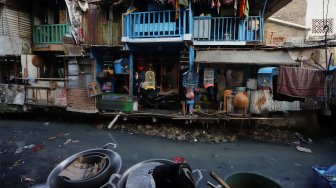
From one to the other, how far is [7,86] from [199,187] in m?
12.7

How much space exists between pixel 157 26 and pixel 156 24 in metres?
0.14

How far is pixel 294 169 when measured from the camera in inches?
279

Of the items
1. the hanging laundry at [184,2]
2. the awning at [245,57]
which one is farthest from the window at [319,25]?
the hanging laundry at [184,2]

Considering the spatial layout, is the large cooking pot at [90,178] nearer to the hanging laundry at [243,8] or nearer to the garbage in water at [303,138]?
the hanging laundry at [243,8]

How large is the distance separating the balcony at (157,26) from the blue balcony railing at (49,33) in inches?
186

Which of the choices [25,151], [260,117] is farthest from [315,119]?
[25,151]

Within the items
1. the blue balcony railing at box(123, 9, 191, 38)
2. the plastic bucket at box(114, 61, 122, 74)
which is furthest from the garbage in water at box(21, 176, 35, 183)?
the blue balcony railing at box(123, 9, 191, 38)

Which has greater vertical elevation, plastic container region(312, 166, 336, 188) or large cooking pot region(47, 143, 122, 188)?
large cooking pot region(47, 143, 122, 188)

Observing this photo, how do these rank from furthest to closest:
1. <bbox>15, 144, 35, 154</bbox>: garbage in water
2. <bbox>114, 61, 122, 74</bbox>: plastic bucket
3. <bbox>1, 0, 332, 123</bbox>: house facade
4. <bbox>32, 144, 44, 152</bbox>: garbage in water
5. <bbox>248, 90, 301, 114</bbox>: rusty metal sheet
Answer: <bbox>114, 61, 122, 74</bbox>: plastic bucket, <bbox>1, 0, 332, 123</bbox>: house facade, <bbox>248, 90, 301, 114</bbox>: rusty metal sheet, <bbox>32, 144, 44, 152</bbox>: garbage in water, <bbox>15, 144, 35, 154</bbox>: garbage in water

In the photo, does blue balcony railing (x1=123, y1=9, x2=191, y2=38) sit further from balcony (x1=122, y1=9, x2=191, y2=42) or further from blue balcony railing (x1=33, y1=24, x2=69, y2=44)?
blue balcony railing (x1=33, y1=24, x2=69, y2=44)

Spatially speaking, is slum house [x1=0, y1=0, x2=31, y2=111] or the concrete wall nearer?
slum house [x1=0, y1=0, x2=31, y2=111]

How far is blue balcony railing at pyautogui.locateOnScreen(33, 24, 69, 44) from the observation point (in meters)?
12.2

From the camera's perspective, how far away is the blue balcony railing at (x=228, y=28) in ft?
31.2

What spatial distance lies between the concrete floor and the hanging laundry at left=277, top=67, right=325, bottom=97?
110 inches
